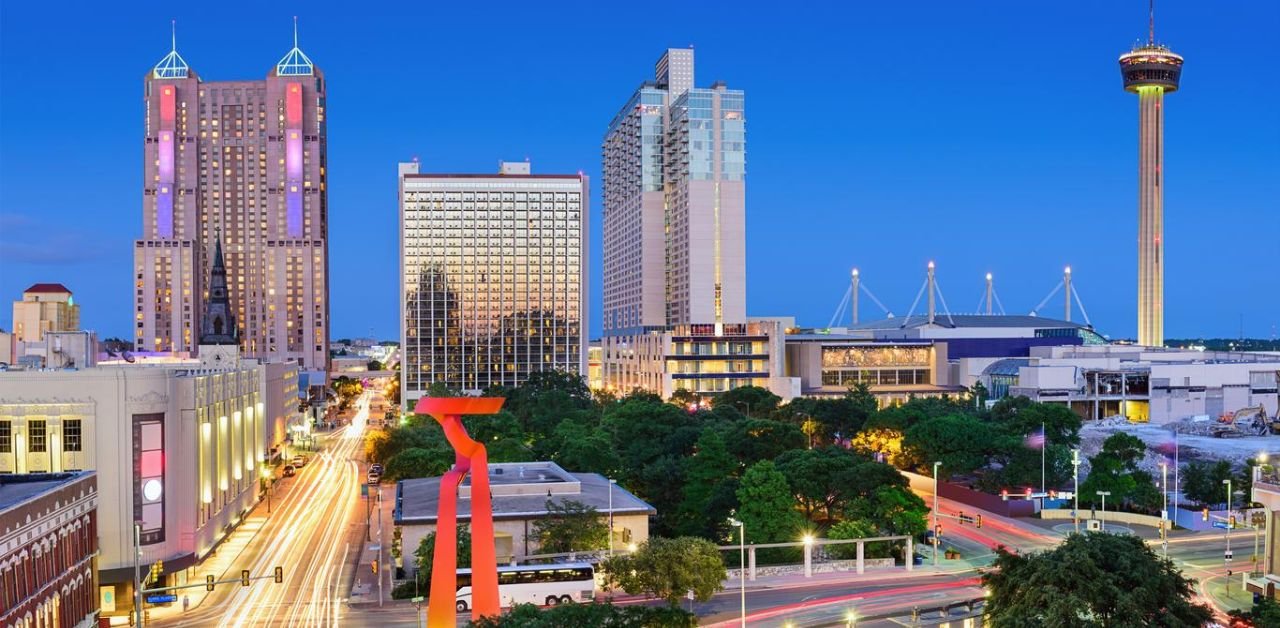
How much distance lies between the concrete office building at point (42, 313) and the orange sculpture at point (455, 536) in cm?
10806

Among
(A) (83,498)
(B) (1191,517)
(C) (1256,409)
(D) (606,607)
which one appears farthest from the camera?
(C) (1256,409)

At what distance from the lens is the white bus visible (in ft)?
186

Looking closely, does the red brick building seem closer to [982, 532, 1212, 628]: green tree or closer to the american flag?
[982, 532, 1212, 628]: green tree

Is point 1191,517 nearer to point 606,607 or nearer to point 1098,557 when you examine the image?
point 1098,557

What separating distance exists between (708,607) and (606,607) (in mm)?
20614

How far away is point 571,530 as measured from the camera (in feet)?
206

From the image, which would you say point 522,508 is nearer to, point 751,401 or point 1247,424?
point 751,401

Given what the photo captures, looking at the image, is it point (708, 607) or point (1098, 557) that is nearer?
point (1098, 557)

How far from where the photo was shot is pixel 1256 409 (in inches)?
5778

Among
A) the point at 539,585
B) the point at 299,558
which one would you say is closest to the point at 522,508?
the point at 539,585

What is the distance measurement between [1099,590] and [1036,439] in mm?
67296

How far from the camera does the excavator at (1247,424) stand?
123 metres

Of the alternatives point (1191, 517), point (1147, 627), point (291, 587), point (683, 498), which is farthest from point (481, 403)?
point (1191, 517)

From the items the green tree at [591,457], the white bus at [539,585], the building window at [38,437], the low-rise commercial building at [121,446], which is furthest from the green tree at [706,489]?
the building window at [38,437]
